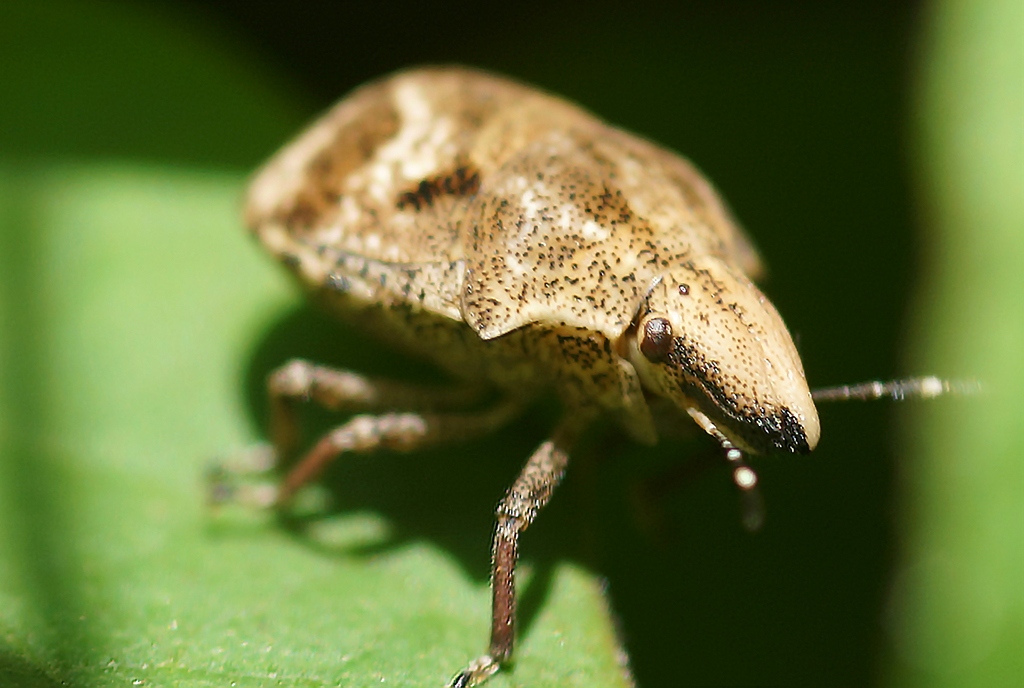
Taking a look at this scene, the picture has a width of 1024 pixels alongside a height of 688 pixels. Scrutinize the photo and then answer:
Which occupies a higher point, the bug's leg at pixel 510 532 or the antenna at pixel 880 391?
the antenna at pixel 880 391

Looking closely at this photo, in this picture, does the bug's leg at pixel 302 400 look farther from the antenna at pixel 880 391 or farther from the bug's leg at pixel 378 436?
the antenna at pixel 880 391

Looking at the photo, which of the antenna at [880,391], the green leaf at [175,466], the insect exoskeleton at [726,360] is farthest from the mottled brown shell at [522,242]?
the green leaf at [175,466]

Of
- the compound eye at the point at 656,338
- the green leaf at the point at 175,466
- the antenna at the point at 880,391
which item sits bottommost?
the green leaf at the point at 175,466

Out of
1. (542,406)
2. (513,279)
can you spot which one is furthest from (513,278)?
(542,406)

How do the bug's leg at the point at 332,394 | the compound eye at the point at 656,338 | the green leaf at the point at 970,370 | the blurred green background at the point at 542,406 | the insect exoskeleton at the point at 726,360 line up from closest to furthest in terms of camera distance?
the green leaf at the point at 970,370
the blurred green background at the point at 542,406
the insect exoskeleton at the point at 726,360
the compound eye at the point at 656,338
the bug's leg at the point at 332,394

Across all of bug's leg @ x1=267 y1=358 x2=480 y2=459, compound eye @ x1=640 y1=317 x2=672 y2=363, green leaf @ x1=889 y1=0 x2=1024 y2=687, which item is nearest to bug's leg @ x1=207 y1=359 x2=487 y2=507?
bug's leg @ x1=267 y1=358 x2=480 y2=459

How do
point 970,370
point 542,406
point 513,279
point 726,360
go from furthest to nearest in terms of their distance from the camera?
point 542,406
point 513,279
point 726,360
point 970,370

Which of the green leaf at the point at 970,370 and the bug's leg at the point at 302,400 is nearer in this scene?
the green leaf at the point at 970,370

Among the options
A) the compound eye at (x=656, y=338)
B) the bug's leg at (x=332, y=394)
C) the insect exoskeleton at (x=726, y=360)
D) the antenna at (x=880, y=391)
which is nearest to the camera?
the insect exoskeleton at (x=726, y=360)

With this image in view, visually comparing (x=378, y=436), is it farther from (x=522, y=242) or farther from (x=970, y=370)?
(x=970, y=370)
